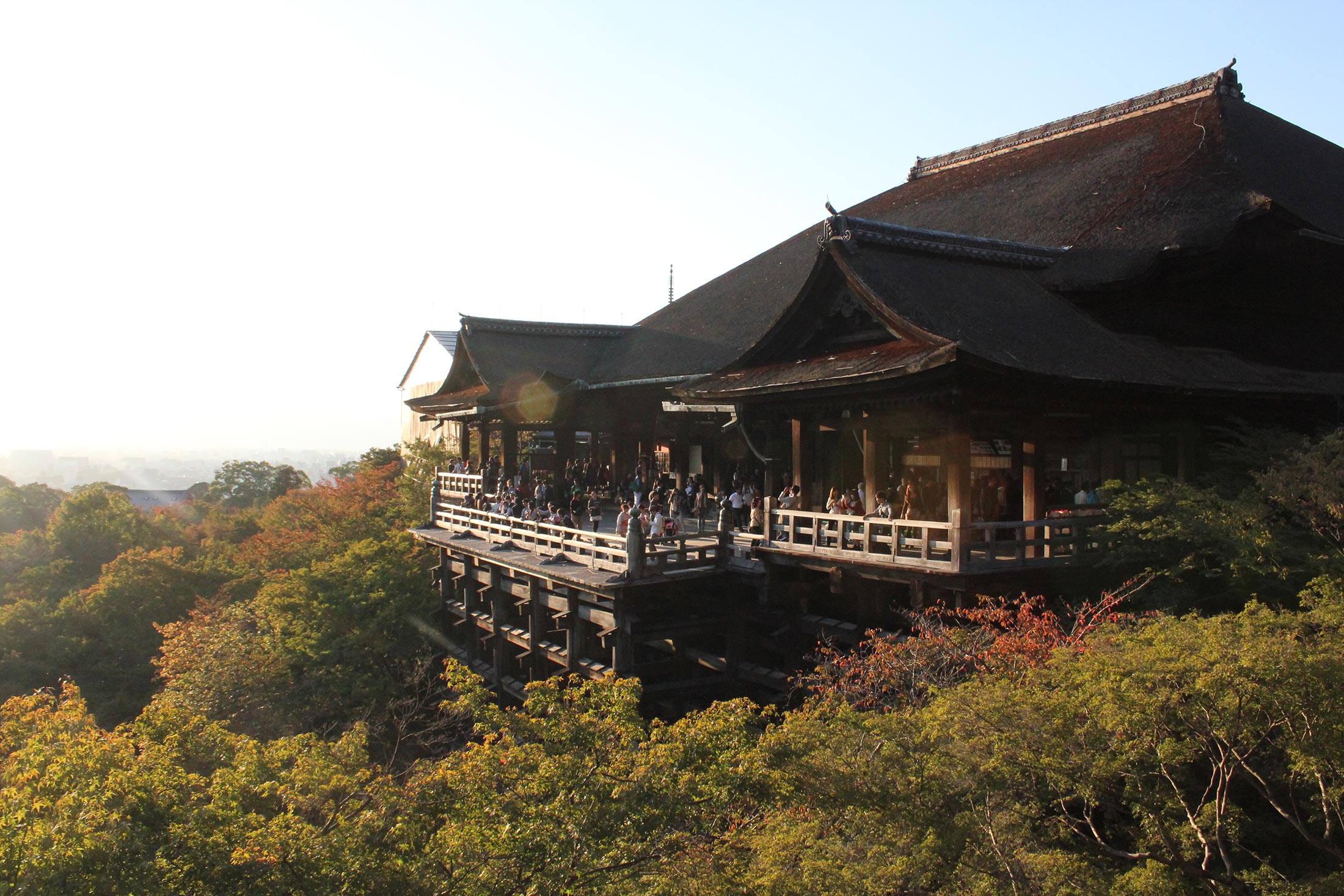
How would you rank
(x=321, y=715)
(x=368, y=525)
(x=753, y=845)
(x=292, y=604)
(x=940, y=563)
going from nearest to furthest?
(x=753, y=845) → (x=940, y=563) → (x=321, y=715) → (x=292, y=604) → (x=368, y=525)

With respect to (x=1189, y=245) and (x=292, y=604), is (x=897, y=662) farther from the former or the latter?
(x=292, y=604)

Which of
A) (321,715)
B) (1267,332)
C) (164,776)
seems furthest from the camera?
(321,715)

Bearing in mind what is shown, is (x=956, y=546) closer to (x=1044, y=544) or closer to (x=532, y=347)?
(x=1044, y=544)

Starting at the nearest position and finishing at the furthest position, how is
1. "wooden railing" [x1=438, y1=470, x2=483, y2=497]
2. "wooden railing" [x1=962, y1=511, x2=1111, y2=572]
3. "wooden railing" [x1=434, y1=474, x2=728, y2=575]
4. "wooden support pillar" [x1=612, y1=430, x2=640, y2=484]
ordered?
1. "wooden railing" [x1=962, y1=511, x2=1111, y2=572]
2. "wooden railing" [x1=434, y1=474, x2=728, y2=575]
3. "wooden railing" [x1=438, y1=470, x2=483, y2=497]
4. "wooden support pillar" [x1=612, y1=430, x2=640, y2=484]

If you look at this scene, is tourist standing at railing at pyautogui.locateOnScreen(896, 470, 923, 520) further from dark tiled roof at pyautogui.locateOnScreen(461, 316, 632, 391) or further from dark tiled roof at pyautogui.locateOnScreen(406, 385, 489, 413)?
dark tiled roof at pyautogui.locateOnScreen(406, 385, 489, 413)

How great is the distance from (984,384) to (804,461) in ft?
14.9

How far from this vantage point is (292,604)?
26125 mm

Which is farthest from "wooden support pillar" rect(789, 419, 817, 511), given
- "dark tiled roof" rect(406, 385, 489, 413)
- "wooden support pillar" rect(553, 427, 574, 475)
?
"dark tiled roof" rect(406, 385, 489, 413)

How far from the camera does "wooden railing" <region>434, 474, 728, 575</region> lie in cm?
1588

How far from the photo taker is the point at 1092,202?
735 inches

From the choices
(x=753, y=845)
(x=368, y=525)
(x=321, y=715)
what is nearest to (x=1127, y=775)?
(x=753, y=845)

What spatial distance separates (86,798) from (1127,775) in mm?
8354

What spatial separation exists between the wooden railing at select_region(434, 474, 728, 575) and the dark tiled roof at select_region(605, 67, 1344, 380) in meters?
4.81

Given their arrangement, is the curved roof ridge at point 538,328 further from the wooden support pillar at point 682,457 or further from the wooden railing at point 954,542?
the wooden railing at point 954,542
